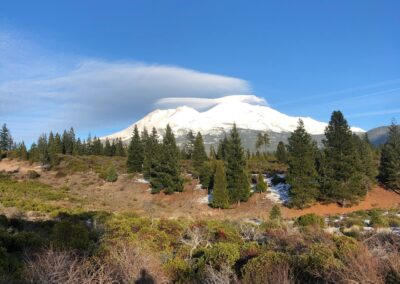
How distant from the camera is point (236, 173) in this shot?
4003cm

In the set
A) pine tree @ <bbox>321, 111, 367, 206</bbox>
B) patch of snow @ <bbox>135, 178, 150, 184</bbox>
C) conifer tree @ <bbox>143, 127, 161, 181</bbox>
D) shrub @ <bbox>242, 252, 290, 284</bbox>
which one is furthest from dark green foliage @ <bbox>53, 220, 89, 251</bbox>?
patch of snow @ <bbox>135, 178, 150, 184</bbox>

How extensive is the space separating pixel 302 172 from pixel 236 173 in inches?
272

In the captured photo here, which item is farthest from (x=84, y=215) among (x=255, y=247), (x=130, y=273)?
(x=130, y=273)

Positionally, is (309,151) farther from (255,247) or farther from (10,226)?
(10,226)

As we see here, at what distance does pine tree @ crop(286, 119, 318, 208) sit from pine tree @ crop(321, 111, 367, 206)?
141 centimetres

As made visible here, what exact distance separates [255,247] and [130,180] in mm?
40227

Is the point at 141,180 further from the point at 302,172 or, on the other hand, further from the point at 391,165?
the point at 391,165

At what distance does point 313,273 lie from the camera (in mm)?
8898

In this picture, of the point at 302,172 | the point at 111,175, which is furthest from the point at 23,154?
the point at 302,172

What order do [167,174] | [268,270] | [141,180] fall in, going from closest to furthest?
1. [268,270]
2. [167,174]
3. [141,180]

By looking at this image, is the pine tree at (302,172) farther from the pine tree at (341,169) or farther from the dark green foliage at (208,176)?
the dark green foliage at (208,176)

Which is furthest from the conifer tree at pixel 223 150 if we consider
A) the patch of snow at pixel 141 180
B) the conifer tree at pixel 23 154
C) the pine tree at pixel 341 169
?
the conifer tree at pixel 23 154

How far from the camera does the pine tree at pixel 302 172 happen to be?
120 ft

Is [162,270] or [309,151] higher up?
[309,151]
